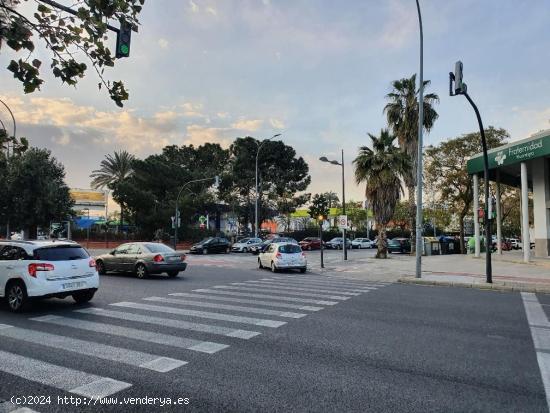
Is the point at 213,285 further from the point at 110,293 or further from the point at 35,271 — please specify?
the point at 35,271

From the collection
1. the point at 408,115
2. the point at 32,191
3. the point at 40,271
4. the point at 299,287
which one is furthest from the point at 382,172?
the point at 32,191

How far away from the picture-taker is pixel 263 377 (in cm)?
501

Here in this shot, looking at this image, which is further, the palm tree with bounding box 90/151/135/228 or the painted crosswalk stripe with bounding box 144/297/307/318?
the palm tree with bounding box 90/151/135/228

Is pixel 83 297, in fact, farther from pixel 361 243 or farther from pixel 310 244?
pixel 361 243

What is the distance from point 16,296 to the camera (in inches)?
361

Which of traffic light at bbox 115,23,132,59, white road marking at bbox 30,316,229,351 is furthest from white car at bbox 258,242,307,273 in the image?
traffic light at bbox 115,23,132,59

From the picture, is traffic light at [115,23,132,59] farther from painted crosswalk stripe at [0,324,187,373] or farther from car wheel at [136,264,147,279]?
car wheel at [136,264,147,279]

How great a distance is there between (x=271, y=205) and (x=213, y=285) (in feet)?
134

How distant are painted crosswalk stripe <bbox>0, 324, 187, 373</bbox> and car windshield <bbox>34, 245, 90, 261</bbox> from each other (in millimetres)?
2080

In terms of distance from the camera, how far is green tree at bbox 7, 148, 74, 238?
107 ft

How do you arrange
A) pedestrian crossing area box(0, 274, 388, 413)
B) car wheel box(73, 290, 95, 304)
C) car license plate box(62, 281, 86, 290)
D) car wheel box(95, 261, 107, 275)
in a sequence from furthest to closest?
car wheel box(95, 261, 107, 275) < car wheel box(73, 290, 95, 304) < car license plate box(62, 281, 86, 290) < pedestrian crossing area box(0, 274, 388, 413)

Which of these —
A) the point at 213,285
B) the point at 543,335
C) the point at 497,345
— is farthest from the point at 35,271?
the point at 543,335

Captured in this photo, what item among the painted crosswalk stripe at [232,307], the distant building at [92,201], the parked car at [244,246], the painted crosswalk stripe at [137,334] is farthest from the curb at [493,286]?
the distant building at [92,201]

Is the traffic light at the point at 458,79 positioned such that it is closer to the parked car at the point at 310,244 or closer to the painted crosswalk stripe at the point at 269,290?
the painted crosswalk stripe at the point at 269,290
